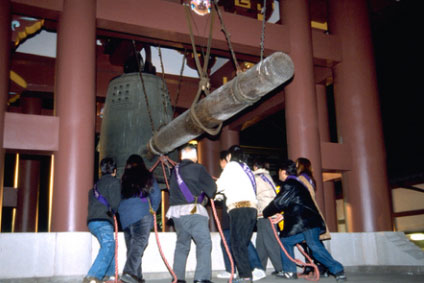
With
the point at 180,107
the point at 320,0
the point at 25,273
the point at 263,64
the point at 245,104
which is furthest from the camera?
the point at 180,107

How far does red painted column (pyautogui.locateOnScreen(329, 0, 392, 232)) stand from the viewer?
8.02 meters

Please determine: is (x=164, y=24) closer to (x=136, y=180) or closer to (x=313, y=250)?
(x=136, y=180)

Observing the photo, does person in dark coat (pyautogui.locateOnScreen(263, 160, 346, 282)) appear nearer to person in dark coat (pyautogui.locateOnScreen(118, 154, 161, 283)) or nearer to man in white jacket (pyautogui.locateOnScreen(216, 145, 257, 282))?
man in white jacket (pyautogui.locateOnScreen(216, 145, 257, 282))

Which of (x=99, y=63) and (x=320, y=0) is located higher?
(x=320, y=0)

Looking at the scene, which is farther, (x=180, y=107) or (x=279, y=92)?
(x=180, y=107)

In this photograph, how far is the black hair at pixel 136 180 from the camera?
4.64m

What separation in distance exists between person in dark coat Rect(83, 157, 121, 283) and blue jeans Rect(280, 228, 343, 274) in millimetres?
2109

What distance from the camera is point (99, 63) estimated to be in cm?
1002

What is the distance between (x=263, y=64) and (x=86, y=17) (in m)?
4.08

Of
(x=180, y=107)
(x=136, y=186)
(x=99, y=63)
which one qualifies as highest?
(x=99, y=63)

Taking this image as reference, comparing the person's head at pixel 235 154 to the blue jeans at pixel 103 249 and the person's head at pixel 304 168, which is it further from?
the blue jeans at pixel 103 249

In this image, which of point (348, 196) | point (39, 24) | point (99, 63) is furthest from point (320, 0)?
point (39, 24)

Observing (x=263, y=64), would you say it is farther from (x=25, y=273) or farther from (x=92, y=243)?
(x=25, y=273)

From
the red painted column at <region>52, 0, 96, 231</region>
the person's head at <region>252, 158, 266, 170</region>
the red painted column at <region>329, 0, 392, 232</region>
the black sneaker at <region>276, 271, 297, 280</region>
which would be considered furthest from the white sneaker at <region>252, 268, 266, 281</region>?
the red painted column at <region>329, 0, 392, 232</region>
